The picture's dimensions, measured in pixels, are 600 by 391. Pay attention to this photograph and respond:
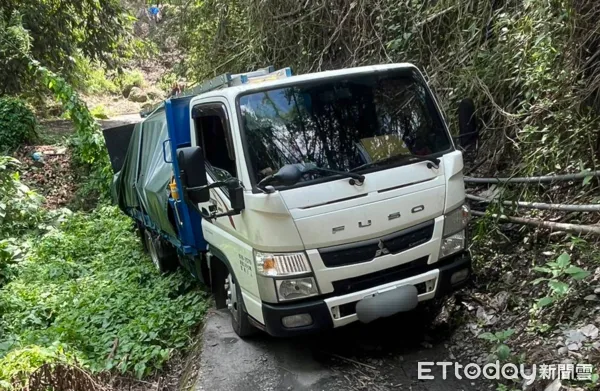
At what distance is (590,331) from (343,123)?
2.22 m

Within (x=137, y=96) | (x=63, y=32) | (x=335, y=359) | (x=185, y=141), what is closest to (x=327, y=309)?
(x=335, y=359)

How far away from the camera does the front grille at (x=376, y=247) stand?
3.90m

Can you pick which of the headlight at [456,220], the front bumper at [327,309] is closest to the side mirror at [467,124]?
the headlight at [456,220]

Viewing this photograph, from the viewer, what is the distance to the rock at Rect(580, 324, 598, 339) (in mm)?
3516

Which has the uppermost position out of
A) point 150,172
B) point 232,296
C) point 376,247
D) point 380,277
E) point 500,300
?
point 150,172

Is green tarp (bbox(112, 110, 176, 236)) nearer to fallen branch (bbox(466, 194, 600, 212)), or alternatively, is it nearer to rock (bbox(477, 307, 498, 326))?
rock (bbox(477, 307, 498, 326))

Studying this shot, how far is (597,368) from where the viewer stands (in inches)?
126

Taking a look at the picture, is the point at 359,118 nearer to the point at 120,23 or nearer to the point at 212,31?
the point at 212,31

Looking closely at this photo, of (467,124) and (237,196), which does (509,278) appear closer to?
(467,124)

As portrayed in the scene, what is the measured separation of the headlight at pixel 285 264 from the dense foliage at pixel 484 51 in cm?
250

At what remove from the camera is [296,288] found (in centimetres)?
391

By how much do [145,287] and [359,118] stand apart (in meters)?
4.01

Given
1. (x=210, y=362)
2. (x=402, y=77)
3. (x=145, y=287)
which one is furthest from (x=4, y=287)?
(x=402, y=77)

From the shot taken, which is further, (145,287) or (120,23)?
(120,23)
